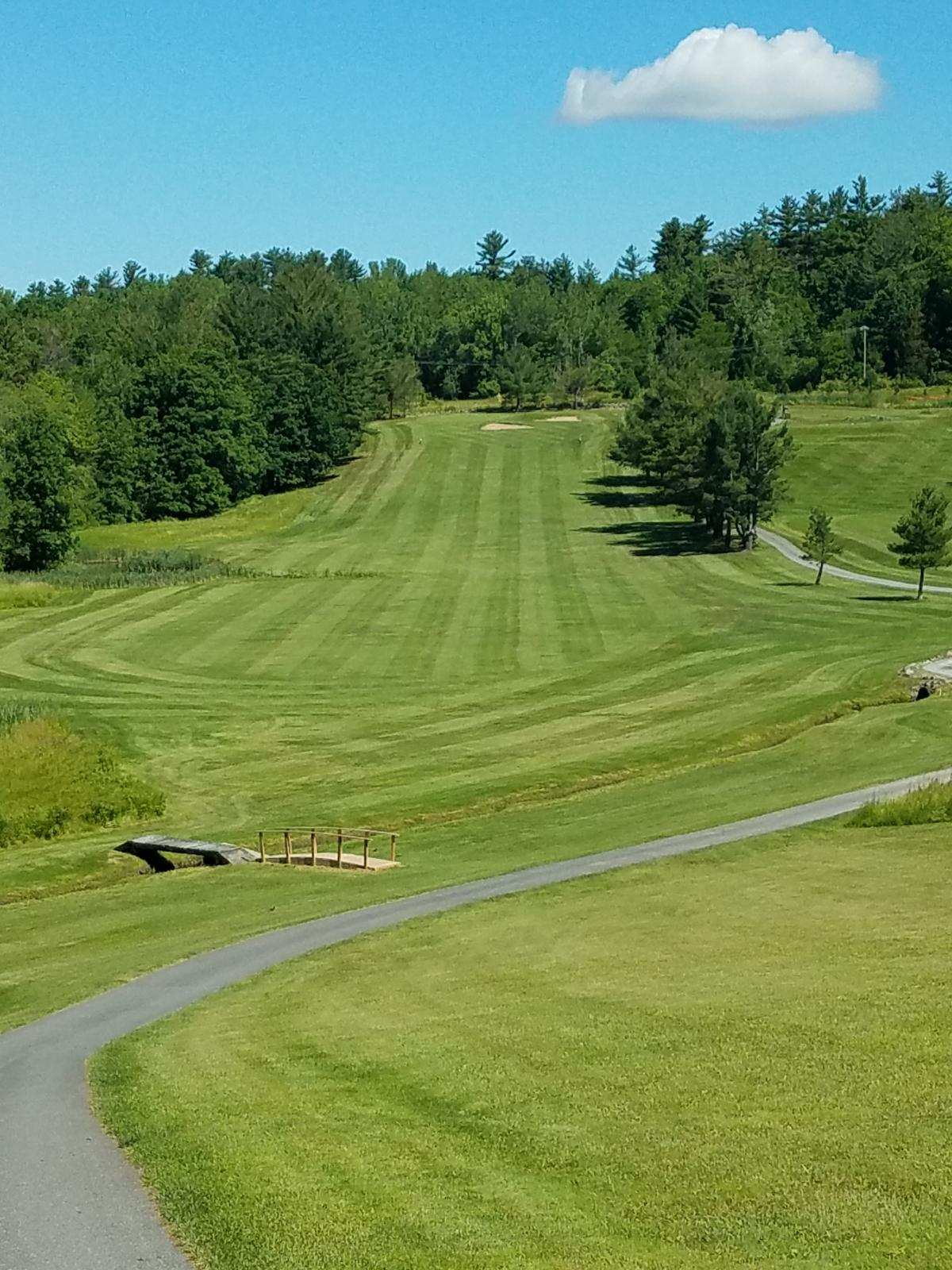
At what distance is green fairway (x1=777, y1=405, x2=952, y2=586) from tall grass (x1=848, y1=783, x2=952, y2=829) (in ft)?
215

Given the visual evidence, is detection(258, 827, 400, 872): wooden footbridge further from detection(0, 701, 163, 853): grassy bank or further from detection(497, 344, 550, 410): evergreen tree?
detection(497, 344, 550, 410): evergreen tree

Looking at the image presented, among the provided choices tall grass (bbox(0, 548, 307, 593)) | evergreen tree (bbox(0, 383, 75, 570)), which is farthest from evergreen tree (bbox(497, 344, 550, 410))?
tall grass (bbox(0, 548, 307, 593))

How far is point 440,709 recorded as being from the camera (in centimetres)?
6231

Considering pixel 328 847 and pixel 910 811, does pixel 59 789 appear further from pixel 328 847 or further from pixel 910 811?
pixel 910 811

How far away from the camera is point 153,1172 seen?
16.0m

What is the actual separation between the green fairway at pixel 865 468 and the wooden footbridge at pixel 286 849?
66.5 m

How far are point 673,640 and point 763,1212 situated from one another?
6226 centimetres

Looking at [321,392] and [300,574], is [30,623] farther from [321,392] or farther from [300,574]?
[321,392]

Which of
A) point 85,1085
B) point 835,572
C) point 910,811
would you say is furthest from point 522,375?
point 85,1085

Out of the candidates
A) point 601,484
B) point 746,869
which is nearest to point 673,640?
point 746,869

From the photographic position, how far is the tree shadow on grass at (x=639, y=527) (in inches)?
4456

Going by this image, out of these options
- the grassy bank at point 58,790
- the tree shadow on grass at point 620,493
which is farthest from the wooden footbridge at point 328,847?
the tree shadow on grass at point 620,493

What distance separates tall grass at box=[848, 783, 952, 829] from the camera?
122ft

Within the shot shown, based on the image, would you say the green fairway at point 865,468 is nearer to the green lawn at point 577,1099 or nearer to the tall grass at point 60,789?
the tall grass at point 60,789
